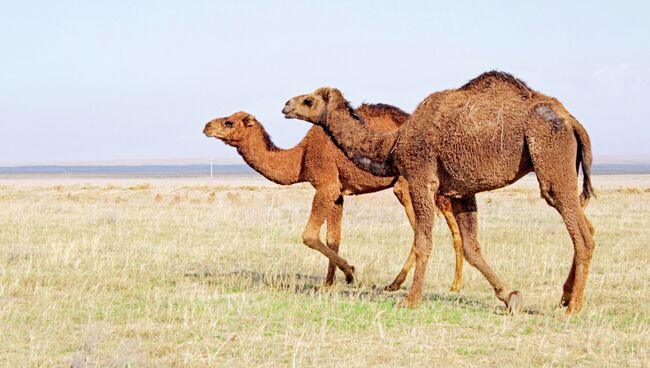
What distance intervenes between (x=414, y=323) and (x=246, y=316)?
1.65 meters

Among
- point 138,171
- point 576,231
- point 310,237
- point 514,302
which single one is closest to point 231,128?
point 310,237

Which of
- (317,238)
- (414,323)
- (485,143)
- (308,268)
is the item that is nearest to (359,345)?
(414,323)

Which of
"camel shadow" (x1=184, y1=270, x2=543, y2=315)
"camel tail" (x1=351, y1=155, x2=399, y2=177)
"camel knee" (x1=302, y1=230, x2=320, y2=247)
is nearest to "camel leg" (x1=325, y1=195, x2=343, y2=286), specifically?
"camel shadow" (x1=184, y1=270, x2=543, y2=315)

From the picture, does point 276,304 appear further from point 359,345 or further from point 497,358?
point 497,358

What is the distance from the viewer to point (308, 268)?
13.6 meters

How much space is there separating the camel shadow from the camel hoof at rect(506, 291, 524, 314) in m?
0.08

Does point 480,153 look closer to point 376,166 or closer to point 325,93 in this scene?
point 376,166

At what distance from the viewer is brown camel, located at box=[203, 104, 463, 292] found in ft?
39.1

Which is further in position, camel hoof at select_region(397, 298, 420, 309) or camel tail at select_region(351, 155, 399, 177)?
camel tail at select_region(351, 155, 399, 177)

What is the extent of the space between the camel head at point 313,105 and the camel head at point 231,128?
1.64 metres

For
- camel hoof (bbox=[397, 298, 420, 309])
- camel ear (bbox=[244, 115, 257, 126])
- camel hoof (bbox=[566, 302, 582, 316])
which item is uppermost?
camel ear (bbox=[244, 115, 257, 126])

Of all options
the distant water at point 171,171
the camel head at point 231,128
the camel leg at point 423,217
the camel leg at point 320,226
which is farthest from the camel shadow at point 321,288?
the distant water at point 171,171

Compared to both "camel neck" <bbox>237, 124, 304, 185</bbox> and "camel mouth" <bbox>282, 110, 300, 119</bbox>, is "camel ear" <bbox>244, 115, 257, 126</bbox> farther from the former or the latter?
"camel mouth" <bbox>282, 110, 300, 119</bbox>

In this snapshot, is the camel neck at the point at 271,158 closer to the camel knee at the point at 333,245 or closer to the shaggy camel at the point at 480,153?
the camel knee at the point at 333,245
